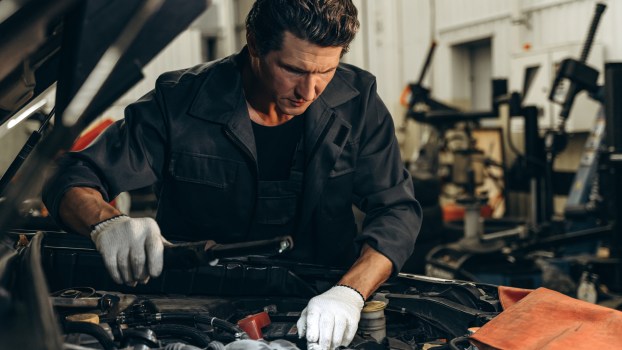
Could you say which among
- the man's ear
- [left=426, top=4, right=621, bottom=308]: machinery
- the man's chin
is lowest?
[left=426, top=4, right=621, bottom=308]: machinery

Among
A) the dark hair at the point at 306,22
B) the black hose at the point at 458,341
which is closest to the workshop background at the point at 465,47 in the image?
the dark hair at the point at 306,22

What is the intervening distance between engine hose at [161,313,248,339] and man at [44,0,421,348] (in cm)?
43

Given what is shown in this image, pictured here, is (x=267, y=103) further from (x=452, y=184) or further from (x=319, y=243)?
(x=452, y=184)

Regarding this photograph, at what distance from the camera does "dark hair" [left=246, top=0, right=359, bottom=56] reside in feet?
5.59

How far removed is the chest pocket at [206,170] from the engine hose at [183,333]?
0.67m

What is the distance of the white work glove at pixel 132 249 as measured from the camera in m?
1.30

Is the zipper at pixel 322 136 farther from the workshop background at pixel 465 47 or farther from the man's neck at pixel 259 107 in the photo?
the workshop background at pixel 465 47

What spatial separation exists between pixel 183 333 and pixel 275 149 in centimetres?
77

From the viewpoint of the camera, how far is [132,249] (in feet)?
4.36

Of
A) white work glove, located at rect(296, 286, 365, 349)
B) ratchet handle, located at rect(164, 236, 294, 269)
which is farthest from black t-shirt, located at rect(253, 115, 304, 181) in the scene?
ratchet handle, located at rect(164, 236, 294, 269)

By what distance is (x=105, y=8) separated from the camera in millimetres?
978

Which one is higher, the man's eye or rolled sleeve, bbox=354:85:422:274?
the man's eye

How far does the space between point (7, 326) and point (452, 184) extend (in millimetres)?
6517

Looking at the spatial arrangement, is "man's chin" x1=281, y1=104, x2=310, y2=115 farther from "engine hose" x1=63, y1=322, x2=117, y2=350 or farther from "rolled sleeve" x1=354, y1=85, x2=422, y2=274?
"engine hose" x1=63, y1=322, x2=117, y2=350
